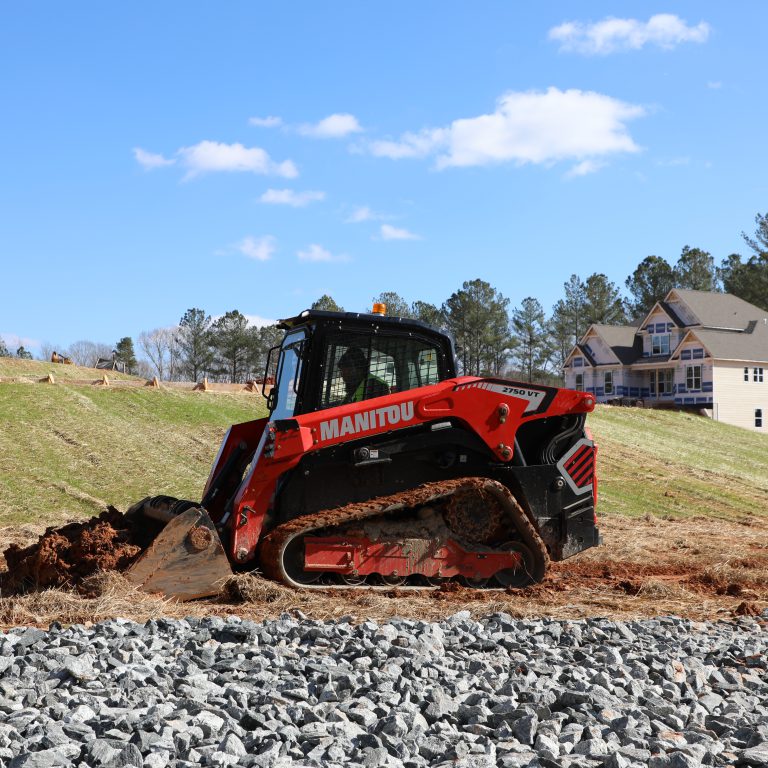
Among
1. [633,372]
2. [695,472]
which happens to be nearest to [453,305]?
[633,372]

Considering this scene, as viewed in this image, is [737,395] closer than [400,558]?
No

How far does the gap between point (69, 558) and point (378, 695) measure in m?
4.29

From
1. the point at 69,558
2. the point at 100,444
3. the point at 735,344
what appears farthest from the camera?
the point at 735,344

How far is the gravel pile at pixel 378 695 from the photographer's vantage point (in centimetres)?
417

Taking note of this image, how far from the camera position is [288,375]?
957 centimetres

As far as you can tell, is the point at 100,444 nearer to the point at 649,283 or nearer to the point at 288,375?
the point at 288,375

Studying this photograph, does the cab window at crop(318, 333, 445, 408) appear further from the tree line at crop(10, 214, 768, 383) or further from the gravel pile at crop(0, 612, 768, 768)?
the tree line at crop(10, 214, 768, 383)

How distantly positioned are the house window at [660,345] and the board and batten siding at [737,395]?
5.38 metres

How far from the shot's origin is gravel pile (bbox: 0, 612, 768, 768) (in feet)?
13.7

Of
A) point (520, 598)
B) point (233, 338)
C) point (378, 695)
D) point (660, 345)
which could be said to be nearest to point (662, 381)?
point (660, 345)

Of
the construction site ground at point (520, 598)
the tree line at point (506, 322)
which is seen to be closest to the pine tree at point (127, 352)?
the tree line at point (506, 322)

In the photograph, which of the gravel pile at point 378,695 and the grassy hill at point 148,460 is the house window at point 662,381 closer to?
the grassy hill at point 148,460

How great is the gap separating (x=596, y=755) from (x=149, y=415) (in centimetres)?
2102

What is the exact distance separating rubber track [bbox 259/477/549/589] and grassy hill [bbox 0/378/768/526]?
699 cm
